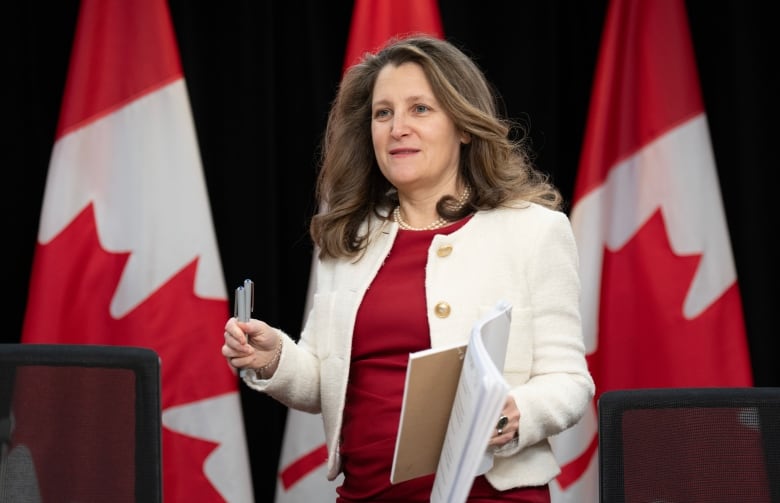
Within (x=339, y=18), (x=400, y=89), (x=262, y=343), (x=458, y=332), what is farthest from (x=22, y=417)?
(x=339, y=18)

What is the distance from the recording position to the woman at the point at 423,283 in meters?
1.86

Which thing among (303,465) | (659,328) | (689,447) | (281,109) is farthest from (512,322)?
(281,109)

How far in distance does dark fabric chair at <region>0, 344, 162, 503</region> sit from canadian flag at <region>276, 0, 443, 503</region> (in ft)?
4.27

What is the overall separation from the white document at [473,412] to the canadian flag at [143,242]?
153 centimetres

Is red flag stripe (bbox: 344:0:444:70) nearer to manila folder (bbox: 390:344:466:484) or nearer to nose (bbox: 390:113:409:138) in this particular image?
nose (bbox: 390:113:409:138)

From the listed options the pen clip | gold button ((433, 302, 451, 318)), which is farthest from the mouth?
the pen clip

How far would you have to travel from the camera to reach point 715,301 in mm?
2936

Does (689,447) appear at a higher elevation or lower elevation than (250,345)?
lower

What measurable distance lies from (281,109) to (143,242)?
0.61m

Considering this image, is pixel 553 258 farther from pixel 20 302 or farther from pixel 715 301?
pixel 20 302

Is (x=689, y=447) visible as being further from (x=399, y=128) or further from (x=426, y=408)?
(x=399, y=128)

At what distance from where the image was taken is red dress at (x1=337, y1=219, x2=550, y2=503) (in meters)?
1.86

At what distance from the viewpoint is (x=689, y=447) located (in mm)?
1640

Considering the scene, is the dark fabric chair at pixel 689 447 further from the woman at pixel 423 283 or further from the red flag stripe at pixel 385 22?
the red flag stripe at pixel 385 22
